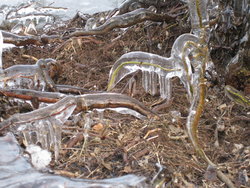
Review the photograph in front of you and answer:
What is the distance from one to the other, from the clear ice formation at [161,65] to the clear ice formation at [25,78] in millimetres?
521

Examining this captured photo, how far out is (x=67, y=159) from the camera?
226 centimetres

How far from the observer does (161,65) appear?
2.67m

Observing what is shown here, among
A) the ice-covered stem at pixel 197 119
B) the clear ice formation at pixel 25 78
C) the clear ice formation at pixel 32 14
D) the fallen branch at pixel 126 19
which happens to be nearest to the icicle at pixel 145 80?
the ice-covered stem at pixel 197 119

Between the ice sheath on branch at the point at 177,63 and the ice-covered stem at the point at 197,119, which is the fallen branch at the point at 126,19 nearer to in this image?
the ice sheath on branch at the point at 177,63

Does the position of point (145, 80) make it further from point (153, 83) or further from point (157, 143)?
point (157, 143)

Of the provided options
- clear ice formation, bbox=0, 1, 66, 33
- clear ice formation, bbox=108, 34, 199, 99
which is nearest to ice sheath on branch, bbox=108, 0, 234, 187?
clear ice formation, bbox=108, 34, 199, 99

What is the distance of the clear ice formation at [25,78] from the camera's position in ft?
9.33

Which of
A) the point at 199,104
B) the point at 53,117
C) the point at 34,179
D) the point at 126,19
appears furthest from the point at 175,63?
the point at 34,179

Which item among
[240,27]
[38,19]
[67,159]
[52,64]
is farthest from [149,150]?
[38,19]

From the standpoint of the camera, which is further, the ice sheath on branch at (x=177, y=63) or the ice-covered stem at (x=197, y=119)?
the ice sheath on branch at (x=177, y=63)

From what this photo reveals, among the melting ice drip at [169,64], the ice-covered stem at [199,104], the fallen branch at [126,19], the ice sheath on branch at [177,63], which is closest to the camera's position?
the ice-covered stem at [199,104]

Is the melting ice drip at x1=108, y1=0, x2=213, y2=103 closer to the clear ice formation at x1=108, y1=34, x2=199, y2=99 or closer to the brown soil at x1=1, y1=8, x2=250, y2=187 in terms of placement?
the clear ice formation at x1=108, y1=34, x2=199, y2=99

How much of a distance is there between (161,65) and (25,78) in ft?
3.37

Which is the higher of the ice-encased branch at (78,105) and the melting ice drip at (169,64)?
the melting ice drip at (169,64)
